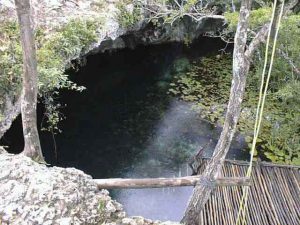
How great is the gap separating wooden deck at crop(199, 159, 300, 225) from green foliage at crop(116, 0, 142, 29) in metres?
6.55

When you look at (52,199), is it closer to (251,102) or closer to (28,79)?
(28,79)

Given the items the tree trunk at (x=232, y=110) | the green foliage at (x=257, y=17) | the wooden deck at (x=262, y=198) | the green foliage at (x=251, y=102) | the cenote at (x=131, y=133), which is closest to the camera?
the tree trunk at (x=232, y=110)

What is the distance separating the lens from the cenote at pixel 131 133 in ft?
32.0

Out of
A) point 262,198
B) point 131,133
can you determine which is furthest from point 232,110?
point 131,133

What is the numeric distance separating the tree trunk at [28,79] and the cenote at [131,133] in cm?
364

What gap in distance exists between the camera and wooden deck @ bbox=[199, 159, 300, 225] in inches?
288

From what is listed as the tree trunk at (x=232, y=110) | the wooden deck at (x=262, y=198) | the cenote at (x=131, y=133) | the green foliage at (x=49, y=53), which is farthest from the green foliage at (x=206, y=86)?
the tree trunk at (x=232, y=110)

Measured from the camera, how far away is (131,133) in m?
11.7

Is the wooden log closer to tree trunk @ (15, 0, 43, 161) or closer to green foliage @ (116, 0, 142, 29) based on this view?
tree trunk @ (15, 0, 43, 161)

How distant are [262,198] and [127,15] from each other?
8163 millimetres

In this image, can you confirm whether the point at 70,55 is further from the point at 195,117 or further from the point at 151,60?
the point at 151,60

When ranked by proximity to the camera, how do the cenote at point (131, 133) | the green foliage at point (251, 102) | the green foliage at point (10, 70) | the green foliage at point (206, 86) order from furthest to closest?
1. the green foliage at point (206, 86)
2. the green foliage at point (251, 102)
3. the cenote at point (131, 133)
4. the green foliage at point (10, 70)

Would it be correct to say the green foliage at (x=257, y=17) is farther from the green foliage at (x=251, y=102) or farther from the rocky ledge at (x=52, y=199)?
the rocky ledge at (x=52, y=199)

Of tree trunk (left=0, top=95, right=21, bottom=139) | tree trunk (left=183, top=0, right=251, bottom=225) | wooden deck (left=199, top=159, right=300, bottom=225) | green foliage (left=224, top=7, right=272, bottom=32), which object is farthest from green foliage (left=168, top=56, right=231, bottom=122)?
tree trunk (left=0, top=95, right=21, bottom=139)
